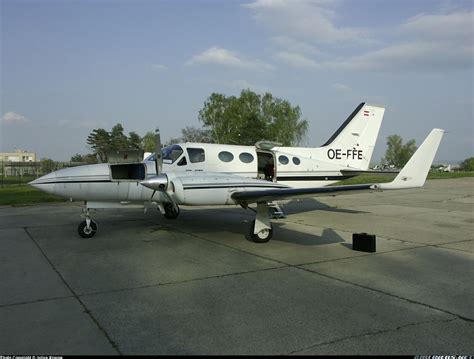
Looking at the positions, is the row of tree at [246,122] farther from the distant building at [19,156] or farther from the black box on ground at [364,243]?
the distant building at [19,156]

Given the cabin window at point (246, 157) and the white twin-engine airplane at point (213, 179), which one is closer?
the white twin-engine airplane at point (213, 179)

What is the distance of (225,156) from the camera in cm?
1133

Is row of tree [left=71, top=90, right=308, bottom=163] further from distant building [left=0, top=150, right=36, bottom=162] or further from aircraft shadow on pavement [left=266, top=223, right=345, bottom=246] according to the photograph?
distant building [left=0, top=150, right=36, bottom=162]

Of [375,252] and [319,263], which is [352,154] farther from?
[319,263]

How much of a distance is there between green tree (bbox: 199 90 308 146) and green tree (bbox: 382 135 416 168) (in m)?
63.1

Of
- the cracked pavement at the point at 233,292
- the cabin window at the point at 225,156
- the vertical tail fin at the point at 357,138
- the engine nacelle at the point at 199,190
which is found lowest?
the cracked pavement at the point at 233,292

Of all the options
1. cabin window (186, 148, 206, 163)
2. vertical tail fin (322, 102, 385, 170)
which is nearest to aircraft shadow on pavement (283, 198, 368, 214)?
vertical tail fin (322, 102, 385, 170)

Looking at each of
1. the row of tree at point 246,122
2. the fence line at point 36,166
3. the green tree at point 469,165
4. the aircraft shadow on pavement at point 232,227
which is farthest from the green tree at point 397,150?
the aircraft shadow on pavement at point 232,227

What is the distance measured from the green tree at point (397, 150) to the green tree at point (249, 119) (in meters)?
63.1

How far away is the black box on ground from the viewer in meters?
8.45

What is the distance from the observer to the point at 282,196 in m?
8.73

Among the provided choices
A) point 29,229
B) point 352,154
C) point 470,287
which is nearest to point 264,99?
point 352,154

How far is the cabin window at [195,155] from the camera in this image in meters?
10.7

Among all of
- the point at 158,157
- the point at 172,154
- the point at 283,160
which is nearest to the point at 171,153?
the point at 172,154
